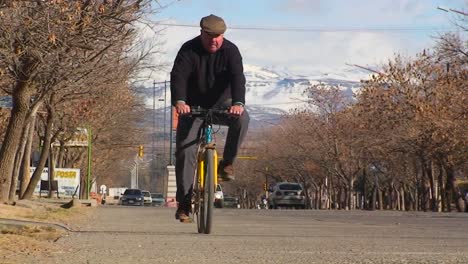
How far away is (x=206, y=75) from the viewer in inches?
347

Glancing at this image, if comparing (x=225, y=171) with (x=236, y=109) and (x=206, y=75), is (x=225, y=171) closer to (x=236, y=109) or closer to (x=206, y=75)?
(x=236, y=109)

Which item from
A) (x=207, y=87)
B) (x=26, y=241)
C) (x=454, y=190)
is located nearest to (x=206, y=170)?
(x=207, y=87)

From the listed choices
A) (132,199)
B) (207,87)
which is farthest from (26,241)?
(132,199)

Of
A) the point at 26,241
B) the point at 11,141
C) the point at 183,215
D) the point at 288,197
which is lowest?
the point at 26,241

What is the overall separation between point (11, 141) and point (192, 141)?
10.8 m

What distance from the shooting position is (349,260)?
754cm

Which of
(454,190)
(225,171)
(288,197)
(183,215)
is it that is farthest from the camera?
(454,190)

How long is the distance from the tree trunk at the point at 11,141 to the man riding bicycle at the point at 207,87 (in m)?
9.84

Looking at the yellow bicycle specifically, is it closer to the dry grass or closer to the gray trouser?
the gray trouser

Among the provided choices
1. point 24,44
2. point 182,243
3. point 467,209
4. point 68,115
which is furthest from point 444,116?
point 182,243

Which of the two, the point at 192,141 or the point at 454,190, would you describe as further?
the point at 454,190

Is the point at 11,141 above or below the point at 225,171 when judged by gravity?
above

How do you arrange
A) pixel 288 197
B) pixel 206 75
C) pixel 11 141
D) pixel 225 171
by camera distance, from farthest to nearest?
pixel 288 197
pixel 11 141
pixel 225 171
pixel 206 75

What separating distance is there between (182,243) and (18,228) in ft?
9.67
